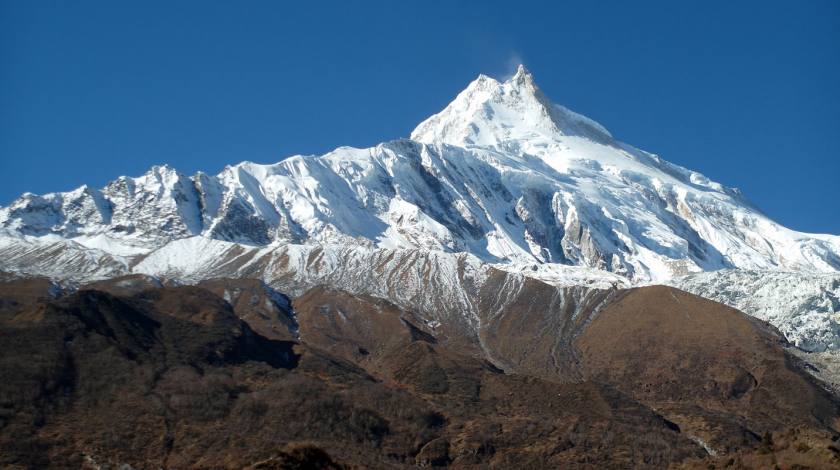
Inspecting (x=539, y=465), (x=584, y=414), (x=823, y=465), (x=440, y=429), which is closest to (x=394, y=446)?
(x=440, y=429)

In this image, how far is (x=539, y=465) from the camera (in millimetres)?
163750

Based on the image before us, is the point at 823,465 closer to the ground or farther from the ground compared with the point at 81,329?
closer to the ground

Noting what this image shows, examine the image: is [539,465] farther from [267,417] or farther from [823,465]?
[823,465]

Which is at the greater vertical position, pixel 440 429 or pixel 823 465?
pixel 440 429

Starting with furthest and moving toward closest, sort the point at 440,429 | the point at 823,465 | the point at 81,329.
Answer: the point at 81,329 < the point at 440,429 < the point at 823,465

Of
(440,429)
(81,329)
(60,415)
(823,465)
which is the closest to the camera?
(823,465)

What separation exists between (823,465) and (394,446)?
9290cm

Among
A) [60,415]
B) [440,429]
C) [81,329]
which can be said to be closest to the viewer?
[60,415]

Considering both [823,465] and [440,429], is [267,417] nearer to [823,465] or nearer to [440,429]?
[440,429]

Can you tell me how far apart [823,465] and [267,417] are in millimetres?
102122

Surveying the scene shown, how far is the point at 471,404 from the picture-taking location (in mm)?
194375

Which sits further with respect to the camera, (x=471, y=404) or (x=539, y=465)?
(x=471, y=404)

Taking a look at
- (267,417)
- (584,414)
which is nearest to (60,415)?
(267,417)

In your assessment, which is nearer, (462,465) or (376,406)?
(462,465)
